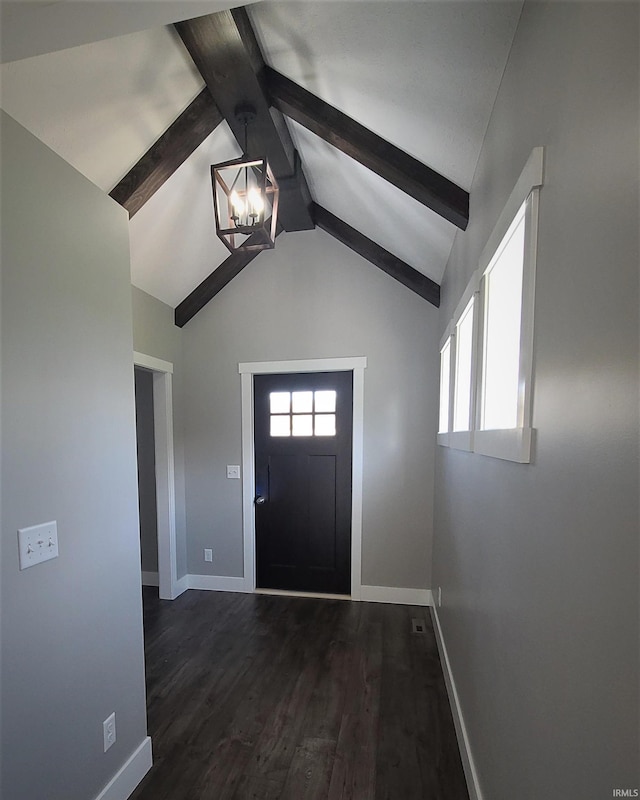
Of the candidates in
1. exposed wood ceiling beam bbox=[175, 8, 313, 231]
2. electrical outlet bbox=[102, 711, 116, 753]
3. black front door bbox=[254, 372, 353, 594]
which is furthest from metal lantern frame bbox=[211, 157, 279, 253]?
electrical outlet bbox=[102, 711, 116, 753]

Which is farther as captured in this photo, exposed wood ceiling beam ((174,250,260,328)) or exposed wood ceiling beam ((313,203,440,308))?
exposed wood ceiling beam ((174,250,260,328))

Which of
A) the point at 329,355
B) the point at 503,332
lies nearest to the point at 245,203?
the point at 503,332

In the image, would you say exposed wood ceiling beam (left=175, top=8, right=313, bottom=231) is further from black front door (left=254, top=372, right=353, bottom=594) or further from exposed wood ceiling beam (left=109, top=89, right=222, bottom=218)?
black front door (left=254, top=372, right=353, bottom=594)

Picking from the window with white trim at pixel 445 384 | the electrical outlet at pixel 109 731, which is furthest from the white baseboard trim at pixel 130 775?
the window with white trim at pixel 445 384

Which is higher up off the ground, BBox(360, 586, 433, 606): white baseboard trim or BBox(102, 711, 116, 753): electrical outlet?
BBox(102, 711, 116, 753): electrical outlet

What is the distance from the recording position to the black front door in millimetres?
2977

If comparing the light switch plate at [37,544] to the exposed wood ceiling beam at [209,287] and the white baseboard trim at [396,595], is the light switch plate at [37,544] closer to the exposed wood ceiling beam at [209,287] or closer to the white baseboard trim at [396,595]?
the exposed wood ceiling beam at [209,287]

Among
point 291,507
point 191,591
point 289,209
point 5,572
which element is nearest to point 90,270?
point 5,572

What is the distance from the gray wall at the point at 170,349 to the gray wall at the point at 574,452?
2501 millimetres

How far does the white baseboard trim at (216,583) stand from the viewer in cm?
311

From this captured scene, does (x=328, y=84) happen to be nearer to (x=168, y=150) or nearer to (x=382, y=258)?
(x=168, y=150)

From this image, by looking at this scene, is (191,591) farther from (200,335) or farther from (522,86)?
(522,86)

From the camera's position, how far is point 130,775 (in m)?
1.40

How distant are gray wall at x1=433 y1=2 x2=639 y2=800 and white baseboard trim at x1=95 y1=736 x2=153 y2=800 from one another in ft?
4.53
